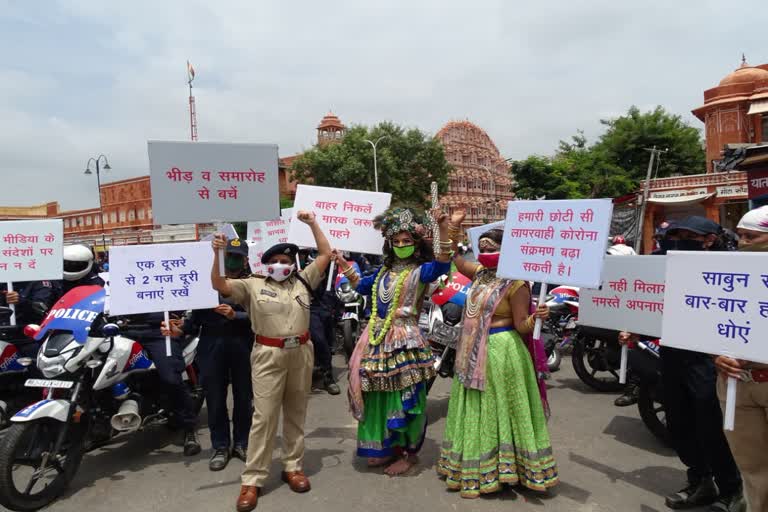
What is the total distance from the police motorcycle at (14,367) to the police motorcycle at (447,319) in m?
3.68

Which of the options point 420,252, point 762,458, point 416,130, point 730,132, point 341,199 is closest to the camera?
point 762,458

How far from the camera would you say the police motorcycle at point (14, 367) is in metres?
4.94

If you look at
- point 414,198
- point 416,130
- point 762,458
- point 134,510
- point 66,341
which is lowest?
point 134,510

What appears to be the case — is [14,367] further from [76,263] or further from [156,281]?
[156,281]

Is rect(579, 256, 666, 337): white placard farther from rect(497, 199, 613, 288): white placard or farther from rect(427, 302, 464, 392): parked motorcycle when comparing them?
rect(427, 302, 464, 392): parked motorcycle

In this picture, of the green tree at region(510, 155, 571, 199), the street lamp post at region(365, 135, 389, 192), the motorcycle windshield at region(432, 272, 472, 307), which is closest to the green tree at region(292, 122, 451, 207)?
the street lamp post at region(365, 135, 389, 192)

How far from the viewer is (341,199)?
4762 mm

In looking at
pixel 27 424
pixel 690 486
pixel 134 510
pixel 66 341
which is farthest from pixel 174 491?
→ pixel 690 486

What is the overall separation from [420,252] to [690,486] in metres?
2.23

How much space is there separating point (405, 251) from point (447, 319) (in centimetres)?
185

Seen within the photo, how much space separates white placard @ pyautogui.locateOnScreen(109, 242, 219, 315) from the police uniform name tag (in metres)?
0.88

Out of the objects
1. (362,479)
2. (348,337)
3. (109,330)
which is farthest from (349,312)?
(109,330)

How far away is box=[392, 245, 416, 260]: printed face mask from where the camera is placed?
3.88m

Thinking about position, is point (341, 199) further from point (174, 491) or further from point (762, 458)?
point (762, 458)
